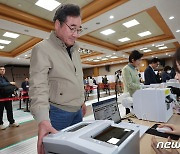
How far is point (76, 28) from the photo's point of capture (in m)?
1.05

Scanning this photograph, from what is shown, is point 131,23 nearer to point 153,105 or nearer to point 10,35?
point 10,35

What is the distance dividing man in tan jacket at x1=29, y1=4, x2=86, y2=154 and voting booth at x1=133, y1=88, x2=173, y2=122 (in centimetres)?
88

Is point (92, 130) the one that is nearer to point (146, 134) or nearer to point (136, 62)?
point (146, 134)

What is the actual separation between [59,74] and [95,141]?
0.57m

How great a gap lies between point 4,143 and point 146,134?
108 inches

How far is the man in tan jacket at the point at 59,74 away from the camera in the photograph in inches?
35.1

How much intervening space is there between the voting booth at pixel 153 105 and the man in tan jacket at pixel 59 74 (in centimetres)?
88

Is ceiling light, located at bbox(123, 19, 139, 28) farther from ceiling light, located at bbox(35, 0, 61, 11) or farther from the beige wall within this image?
the beige wall

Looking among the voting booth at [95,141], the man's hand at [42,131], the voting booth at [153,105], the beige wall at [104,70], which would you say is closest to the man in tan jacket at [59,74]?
A: the man's hand at [42,131]

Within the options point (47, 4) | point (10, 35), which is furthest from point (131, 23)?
point (10, 35)

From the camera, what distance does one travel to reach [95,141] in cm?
53

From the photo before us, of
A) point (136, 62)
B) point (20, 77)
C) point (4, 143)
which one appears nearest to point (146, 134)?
point (136, 62)

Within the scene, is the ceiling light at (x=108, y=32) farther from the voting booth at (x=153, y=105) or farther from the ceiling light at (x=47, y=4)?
the voting booth at (x=153, y=105)

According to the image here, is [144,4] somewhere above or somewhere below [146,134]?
above
